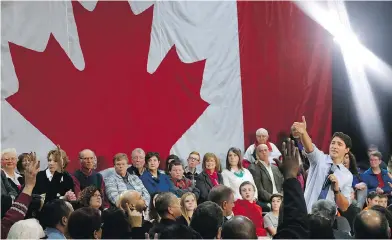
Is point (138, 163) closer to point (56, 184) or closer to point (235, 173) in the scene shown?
point (235, 173)

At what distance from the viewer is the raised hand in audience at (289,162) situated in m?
3.46

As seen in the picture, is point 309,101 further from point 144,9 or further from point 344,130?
point 144,9

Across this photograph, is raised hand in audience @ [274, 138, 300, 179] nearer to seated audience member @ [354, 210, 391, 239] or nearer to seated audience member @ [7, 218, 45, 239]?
seated audience member @ [354, 210, 391, 239]

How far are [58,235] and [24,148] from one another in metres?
4.33

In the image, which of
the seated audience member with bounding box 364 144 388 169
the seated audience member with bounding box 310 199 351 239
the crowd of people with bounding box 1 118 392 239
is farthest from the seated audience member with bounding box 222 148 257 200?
the seated audience member with bounding box 310 199 351 239

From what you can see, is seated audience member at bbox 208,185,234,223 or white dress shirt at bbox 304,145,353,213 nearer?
white dress shirt at bbox 304,145,353,213

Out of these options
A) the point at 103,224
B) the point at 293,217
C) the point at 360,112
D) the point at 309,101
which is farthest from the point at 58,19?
the point at 293,217

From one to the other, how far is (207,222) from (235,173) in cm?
387

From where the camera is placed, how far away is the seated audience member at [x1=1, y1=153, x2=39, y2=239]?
4.34 m

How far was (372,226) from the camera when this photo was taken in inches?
151

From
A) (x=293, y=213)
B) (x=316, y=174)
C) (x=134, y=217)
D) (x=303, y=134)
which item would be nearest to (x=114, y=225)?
(x=134, y=217)

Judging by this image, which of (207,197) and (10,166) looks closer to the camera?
(207,197)

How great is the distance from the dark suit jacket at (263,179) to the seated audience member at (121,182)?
1.43 meters

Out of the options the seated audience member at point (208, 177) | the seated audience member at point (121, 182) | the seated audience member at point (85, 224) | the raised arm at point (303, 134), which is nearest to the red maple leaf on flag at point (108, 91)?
the seated audience member at point (208, 177)
